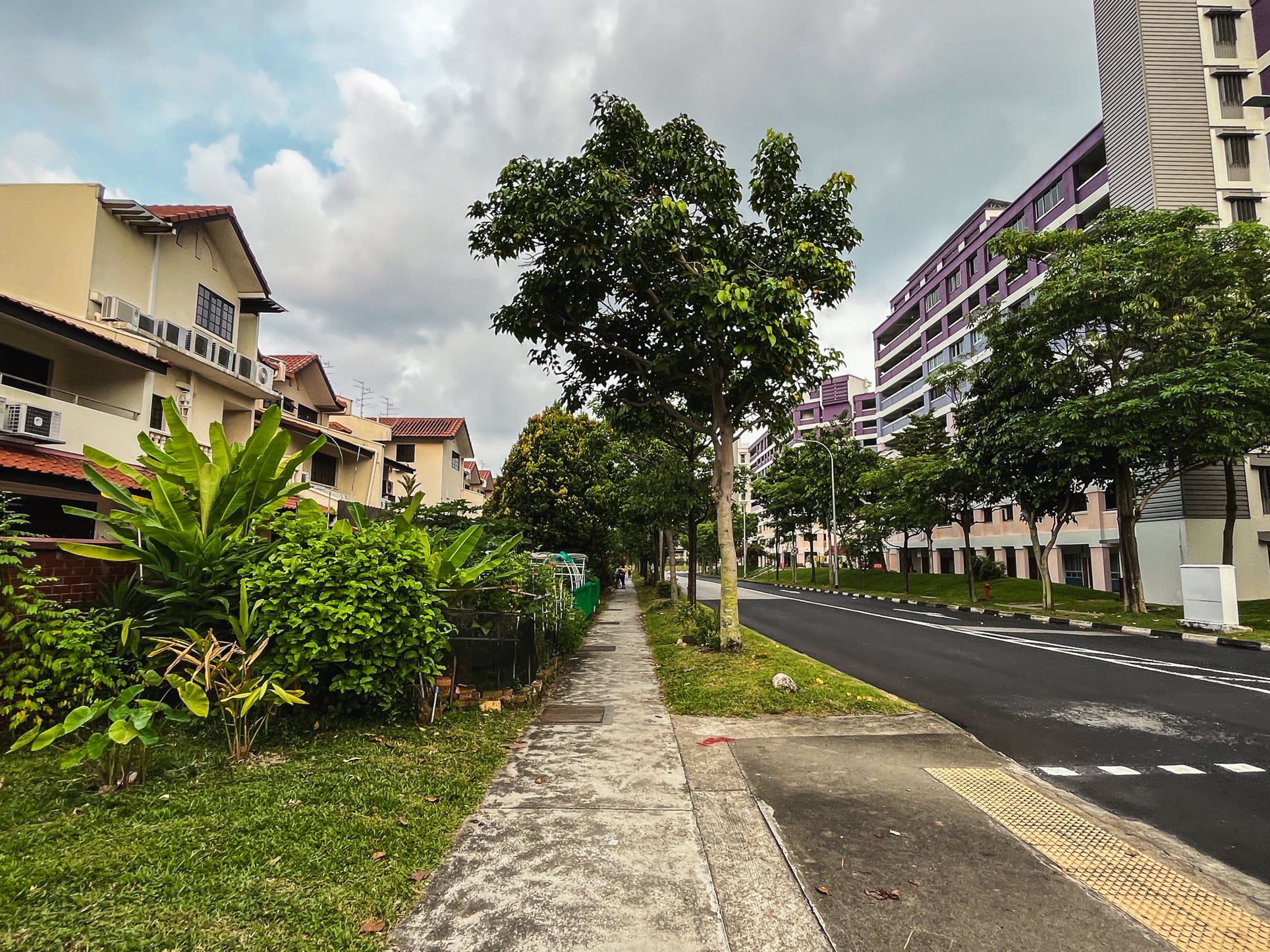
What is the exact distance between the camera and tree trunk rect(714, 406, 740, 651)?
37.0 feet

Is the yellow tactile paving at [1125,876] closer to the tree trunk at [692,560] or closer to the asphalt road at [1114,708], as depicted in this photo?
the asphalt road at [1114,708]

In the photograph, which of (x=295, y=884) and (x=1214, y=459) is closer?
(x=295, y=884)

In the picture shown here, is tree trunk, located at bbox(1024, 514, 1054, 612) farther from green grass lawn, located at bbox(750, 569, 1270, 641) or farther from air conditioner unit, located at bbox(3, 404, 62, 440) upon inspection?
air conditioner unit, located at bbox(3, 404, 62, 440)

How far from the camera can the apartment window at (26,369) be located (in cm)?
1431

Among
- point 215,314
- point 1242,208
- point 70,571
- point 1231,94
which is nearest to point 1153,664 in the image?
point 70,571

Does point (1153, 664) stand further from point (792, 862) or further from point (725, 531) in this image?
point (792, 862)

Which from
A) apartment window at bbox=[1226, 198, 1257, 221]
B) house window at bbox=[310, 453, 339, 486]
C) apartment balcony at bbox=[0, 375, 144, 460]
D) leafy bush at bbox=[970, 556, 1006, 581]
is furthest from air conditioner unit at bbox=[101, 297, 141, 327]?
leafy bush at bbox=[970, 556, 1006, 581]

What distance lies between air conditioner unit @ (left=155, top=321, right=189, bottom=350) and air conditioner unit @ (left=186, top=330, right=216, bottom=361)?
0.52 feet

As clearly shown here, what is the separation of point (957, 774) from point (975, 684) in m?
5.15

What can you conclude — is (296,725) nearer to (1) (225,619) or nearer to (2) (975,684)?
(1) (225,619)

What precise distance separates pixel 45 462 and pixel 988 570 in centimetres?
4235

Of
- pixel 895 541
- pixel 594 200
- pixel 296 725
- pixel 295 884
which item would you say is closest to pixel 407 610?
pixel 296 725

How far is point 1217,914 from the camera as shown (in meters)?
3.48

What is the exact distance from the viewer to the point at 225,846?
12.5ft
